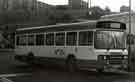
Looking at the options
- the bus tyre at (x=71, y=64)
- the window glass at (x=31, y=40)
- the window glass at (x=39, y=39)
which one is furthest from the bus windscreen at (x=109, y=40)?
the window glass at (x=31, y=40)

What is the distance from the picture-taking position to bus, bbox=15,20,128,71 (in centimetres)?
1278

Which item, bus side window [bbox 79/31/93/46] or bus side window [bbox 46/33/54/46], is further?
bus side window [bbox 46/33/54/46]


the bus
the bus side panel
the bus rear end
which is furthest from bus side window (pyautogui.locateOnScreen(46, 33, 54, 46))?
the bus rear end

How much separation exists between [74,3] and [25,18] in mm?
39472

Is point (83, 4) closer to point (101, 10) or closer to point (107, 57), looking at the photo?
point (101, 10)

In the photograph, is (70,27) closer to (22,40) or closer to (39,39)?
(39,39)

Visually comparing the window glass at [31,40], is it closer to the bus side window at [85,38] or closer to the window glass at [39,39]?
the window glass at [39,39]

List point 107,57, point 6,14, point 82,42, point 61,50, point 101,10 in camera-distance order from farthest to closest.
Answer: point 101,10
point 6,14
point 61,50
point 82,42
point 107,57

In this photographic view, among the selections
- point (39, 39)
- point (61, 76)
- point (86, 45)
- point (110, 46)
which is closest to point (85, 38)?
point (86, 45)

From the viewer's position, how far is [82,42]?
44.7ft

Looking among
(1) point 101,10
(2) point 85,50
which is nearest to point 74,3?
(1) point 101,10

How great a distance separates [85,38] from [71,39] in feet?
4.03

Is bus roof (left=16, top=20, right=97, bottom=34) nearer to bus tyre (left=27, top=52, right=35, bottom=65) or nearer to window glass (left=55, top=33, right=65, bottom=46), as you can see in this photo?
window glass (left=55, top=33, right=65, bottom=46)

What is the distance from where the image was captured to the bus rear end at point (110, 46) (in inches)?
499
